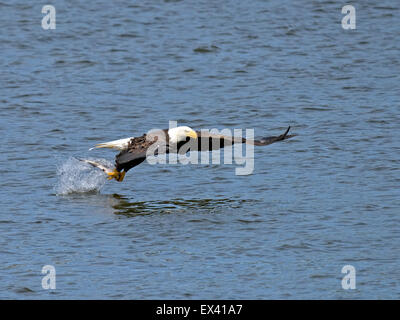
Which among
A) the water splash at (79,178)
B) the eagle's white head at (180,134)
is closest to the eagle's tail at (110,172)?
the water splash at (79,178)

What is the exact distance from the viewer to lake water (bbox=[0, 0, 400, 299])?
10.7 m

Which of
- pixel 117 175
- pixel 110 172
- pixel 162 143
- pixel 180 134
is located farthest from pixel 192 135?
pixel 110 172

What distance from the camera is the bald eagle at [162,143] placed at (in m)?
12.6

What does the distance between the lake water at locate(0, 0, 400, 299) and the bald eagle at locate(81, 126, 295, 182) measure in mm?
586

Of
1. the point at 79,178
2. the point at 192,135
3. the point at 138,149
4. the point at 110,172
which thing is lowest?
the point at 79,178

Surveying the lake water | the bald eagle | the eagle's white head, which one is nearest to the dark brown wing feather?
the bald eagle

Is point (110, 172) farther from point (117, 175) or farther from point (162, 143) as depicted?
point (162, 143)

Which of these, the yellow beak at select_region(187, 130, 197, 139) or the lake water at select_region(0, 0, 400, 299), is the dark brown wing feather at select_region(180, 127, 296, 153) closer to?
the yellow beak at select_region(187, 130, 197, 139)

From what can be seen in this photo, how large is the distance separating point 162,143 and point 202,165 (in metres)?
2.47

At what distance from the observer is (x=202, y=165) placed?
15.2m

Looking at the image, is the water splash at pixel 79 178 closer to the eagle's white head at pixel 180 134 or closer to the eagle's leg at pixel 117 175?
the eagle's leg at pixel 117 175

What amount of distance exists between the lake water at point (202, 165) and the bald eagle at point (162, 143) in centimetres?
59

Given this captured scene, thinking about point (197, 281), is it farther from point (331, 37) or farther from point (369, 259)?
point (331, 37)

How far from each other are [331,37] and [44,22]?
22.1 ft
